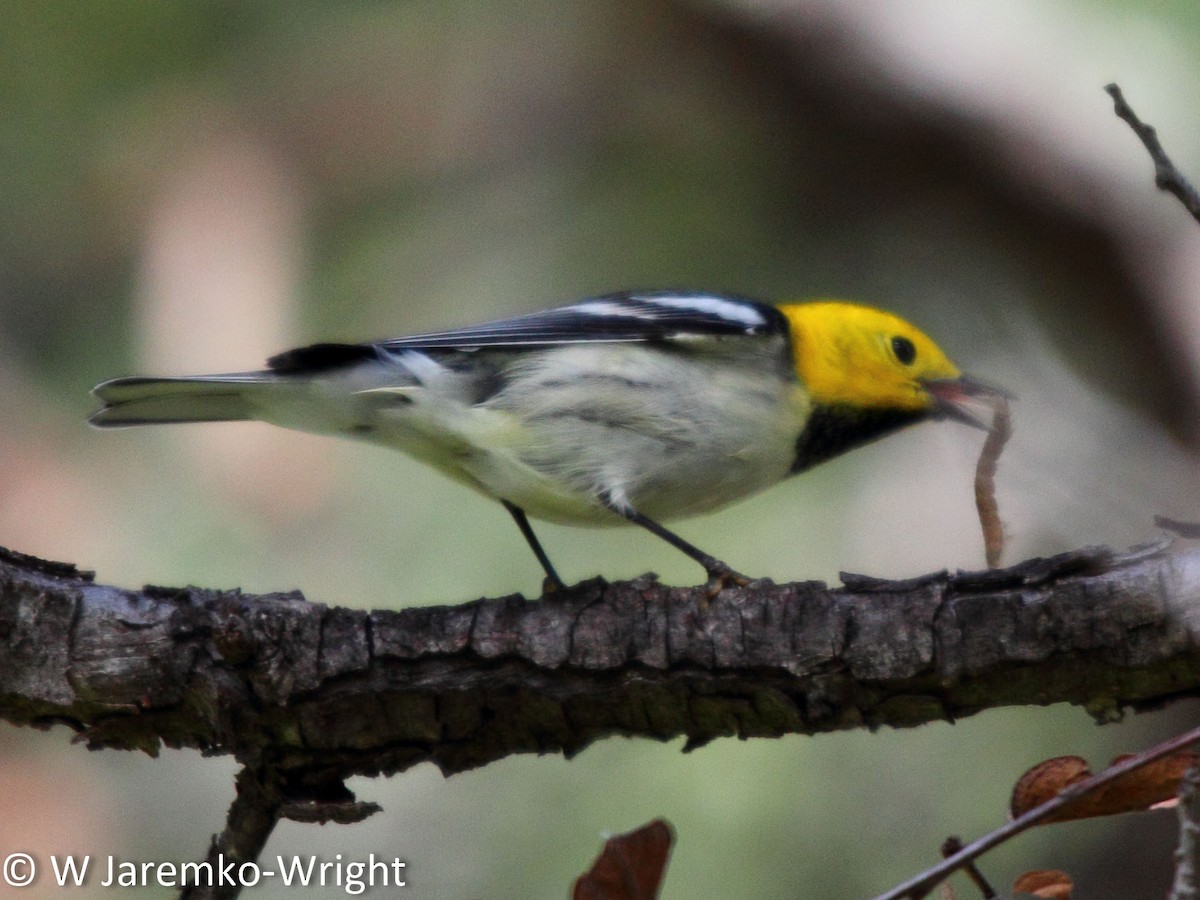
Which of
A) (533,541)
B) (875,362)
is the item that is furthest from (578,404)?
(875,362)

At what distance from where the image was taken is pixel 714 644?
2.25 m

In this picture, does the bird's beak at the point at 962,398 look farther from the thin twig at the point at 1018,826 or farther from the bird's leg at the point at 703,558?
the thin twig at the point at 1018,826

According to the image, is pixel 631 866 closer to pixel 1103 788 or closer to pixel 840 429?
pixel 1103 788

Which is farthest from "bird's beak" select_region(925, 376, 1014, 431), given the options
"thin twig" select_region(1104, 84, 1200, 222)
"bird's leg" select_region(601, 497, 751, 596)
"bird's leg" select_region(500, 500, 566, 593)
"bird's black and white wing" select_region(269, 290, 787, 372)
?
"thin twig" select_region(1104, 84, 1200, 222)

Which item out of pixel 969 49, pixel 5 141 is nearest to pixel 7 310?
pixel 5 141

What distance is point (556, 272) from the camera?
202 inches

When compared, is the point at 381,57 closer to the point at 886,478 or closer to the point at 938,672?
the point at 886,478

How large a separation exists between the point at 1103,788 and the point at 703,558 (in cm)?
136

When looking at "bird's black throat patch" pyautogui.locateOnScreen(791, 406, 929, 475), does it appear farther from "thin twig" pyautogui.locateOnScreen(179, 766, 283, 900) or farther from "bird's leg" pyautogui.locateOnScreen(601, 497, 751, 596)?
"thin twig" pyautogui.locateOnScreen(179, 766, 283, 900)

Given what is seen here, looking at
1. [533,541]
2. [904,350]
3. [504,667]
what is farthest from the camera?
[904,350]

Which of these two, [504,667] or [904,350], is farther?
[904,350]

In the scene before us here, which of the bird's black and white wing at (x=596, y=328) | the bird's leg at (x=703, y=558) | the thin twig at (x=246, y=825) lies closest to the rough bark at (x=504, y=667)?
the thin twig at (x=246, y=825)

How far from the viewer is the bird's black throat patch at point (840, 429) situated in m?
3.30

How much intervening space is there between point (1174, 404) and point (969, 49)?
4.78 ft
